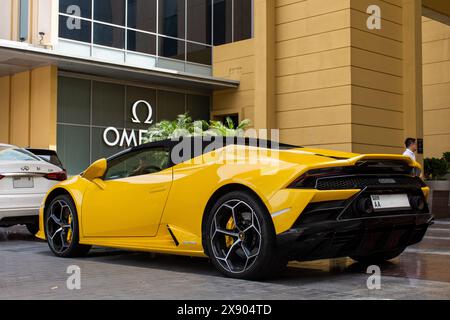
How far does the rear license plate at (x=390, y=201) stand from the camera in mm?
5164

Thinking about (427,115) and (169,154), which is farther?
(427,115)

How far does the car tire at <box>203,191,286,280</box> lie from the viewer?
16.3 feet

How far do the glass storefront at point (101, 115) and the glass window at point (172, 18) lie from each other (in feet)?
7.33

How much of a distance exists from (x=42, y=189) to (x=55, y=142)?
11246 mm

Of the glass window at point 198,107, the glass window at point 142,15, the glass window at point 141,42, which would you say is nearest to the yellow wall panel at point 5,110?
the glass window at point 141,42

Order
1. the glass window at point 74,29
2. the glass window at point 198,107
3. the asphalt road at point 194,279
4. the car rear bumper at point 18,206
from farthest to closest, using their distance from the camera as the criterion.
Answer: the glass window at point 198,107
the glass window at point 74,29
the car rear bumper at point 18,206
the asphalt road at point 194,279

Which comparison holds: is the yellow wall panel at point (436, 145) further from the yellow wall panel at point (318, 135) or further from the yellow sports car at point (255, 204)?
the yellow sports car at point (255, 204)

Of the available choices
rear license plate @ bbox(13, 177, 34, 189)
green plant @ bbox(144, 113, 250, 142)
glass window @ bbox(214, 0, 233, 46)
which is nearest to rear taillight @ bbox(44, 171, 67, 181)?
rear license plate @ bbox(13, 177, 34, 189)

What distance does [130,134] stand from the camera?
22094 mm

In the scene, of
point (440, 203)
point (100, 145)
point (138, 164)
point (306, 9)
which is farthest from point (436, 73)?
point (138, 164)
